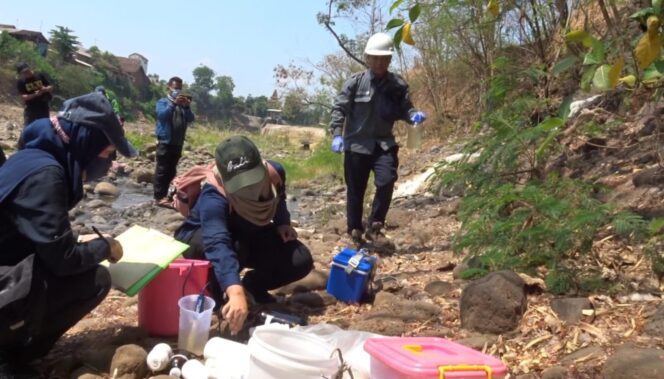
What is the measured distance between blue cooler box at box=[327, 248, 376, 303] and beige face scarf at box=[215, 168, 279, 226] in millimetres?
567

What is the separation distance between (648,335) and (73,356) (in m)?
2.38

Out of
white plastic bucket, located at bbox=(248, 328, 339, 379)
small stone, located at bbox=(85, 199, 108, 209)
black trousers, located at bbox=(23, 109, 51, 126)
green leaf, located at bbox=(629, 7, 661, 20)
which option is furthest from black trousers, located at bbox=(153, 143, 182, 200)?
green leaf, located at bbox=(629, 7, 661, 20)

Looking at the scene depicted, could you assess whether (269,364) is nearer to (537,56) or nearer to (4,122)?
(537,56)

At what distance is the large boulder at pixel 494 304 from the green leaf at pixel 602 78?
47.3 inches

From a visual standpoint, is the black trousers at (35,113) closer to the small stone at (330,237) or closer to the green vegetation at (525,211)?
the small stone at (330,237)

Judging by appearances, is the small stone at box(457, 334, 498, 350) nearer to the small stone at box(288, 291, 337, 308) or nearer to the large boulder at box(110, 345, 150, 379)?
the small stone at box(288, 291, 337, 308)

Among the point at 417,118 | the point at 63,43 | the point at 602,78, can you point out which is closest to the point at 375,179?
the point at 417,118

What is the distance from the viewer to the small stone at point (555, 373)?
242cm

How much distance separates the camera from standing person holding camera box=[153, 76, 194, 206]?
825 centimetres

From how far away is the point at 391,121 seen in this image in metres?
5.32

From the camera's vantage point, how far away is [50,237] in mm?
2498

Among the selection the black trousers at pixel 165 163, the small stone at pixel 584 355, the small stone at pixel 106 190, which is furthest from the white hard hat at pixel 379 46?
the small stone at pixel 106 190

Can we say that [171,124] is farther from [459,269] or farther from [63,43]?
[63,43]

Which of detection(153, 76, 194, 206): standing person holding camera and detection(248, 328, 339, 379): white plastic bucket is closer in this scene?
detection(248, 328, 339, 379): white plastic bucket
